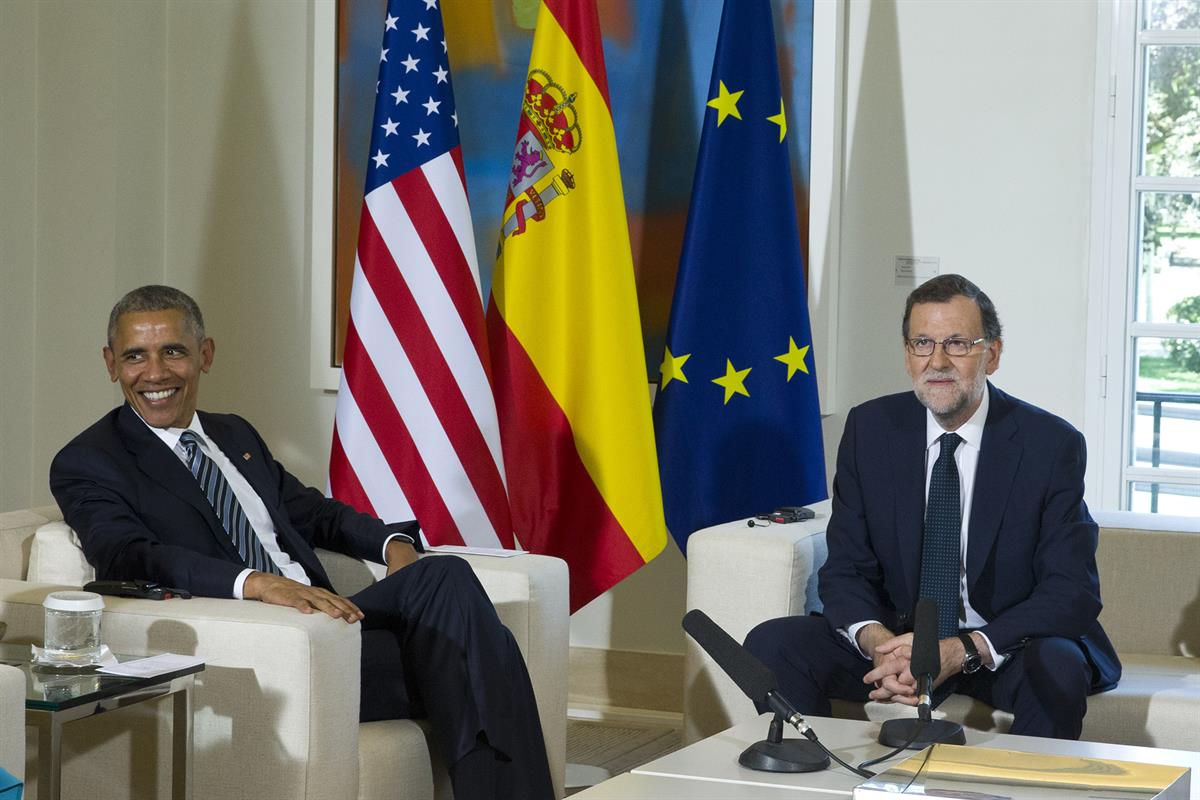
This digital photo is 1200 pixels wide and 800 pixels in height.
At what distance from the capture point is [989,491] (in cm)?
305

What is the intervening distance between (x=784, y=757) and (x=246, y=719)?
99 centimetres

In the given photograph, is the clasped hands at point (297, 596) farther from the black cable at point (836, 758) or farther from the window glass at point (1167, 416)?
the window glass at point (1167, 416)

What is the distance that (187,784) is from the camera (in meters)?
2.45

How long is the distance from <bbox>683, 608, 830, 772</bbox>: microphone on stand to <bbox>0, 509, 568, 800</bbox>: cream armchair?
2.59 feet

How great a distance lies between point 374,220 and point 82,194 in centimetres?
128

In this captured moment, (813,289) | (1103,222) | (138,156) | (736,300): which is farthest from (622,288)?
(138,156)

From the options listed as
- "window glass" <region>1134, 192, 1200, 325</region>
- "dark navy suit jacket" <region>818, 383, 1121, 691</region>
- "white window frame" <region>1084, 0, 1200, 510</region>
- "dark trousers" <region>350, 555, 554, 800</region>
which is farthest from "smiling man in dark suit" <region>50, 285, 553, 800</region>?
"window glass" <region>1134, 192, 1200, 325</region>

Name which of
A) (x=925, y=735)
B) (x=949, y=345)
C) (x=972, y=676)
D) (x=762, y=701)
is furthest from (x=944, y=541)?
(x=762, y=701)

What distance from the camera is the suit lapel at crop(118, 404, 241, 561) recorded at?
116 inches

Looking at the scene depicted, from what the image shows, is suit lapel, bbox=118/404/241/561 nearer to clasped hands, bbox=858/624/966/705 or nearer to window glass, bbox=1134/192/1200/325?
clasped hands, bbox=858/624/966/705

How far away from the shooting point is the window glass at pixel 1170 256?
419 cm

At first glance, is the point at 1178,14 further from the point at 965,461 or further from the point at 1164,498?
the point at 965,461

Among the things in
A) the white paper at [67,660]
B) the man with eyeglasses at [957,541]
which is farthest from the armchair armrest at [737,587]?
the white paper at [67,660]

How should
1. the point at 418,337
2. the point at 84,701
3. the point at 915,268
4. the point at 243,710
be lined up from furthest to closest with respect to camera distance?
the point at 915,268 → the point at 418,337 → the point at 243,710 → the point at 84,701
